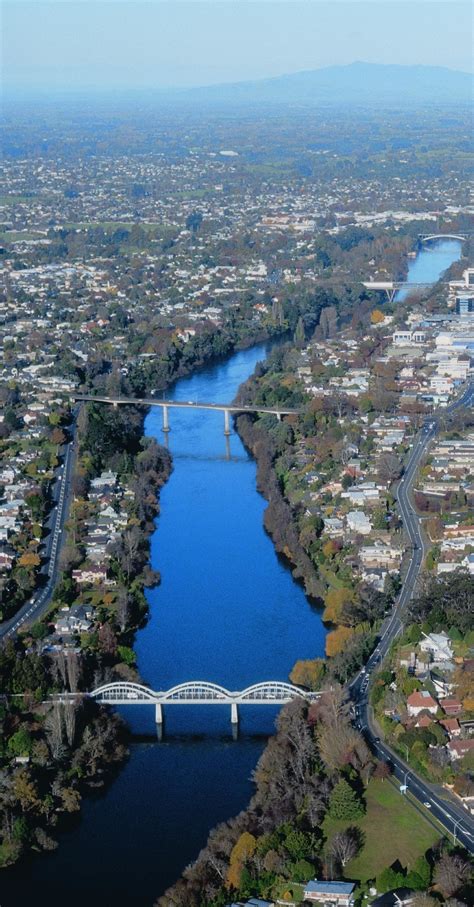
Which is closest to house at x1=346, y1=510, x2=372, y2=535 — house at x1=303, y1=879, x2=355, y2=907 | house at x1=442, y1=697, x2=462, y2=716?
house at x1=442, y1=697, x2=462, y2=716

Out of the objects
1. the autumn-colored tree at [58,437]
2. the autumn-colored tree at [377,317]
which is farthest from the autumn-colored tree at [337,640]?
the autumn-colored tree at [377,317]

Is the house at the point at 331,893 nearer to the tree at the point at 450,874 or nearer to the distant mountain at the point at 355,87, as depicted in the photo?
the tree at the point at 450,874

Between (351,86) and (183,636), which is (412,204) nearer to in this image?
(183,636)

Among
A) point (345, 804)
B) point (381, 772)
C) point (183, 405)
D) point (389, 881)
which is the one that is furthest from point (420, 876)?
point (183, 405)

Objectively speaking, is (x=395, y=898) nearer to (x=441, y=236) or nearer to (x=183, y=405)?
(x=183, y=405)

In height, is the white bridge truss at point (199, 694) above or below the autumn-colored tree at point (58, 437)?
below

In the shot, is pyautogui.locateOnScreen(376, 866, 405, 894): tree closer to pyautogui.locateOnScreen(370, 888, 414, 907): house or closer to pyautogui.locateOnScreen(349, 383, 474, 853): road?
pyautogui.locateOnScreen(370, 888, 414, 907): house
